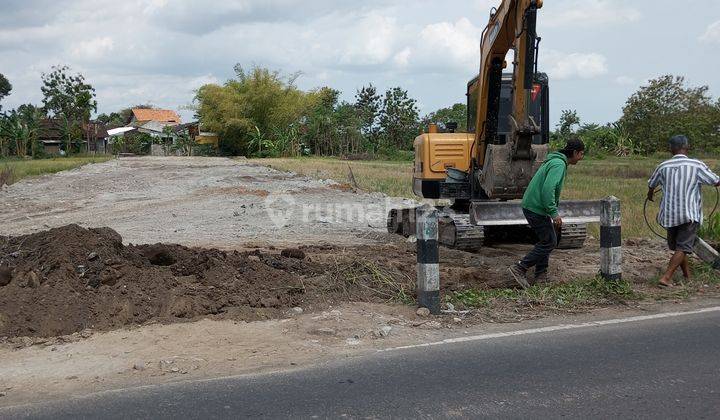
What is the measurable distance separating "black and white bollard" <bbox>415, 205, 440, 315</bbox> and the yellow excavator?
246cm

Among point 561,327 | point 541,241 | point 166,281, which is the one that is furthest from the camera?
point 541,241

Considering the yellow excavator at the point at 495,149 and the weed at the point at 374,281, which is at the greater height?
the yellow excavator at the point at 495,149

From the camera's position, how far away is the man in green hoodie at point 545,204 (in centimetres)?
752

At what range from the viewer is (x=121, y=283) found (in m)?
7.07

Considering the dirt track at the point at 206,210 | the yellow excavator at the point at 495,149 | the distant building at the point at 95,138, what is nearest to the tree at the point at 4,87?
the distant building at the point at 95,138

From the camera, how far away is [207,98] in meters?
67.6

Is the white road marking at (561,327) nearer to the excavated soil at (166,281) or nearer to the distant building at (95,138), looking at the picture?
the excavated soil at (166,281)

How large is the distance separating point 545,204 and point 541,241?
1.59 feet

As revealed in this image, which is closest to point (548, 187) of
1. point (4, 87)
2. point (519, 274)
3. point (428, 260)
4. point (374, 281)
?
point (519, 274)

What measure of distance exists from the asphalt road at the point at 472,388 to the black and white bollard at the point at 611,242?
1703mm

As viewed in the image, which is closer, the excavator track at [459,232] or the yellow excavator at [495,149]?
the yellow excavator at [495,149]

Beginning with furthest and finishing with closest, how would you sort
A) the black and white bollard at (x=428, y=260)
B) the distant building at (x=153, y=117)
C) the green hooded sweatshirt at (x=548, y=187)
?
1. the distant building at (x=153, y=117)
2. the green hooded sweatshirt at (x=548, y=187)
3. the black and white bollard at (x=428, y=260)

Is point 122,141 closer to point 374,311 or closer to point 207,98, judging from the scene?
point 207,98

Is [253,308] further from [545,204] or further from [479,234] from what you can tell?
[479,234]
